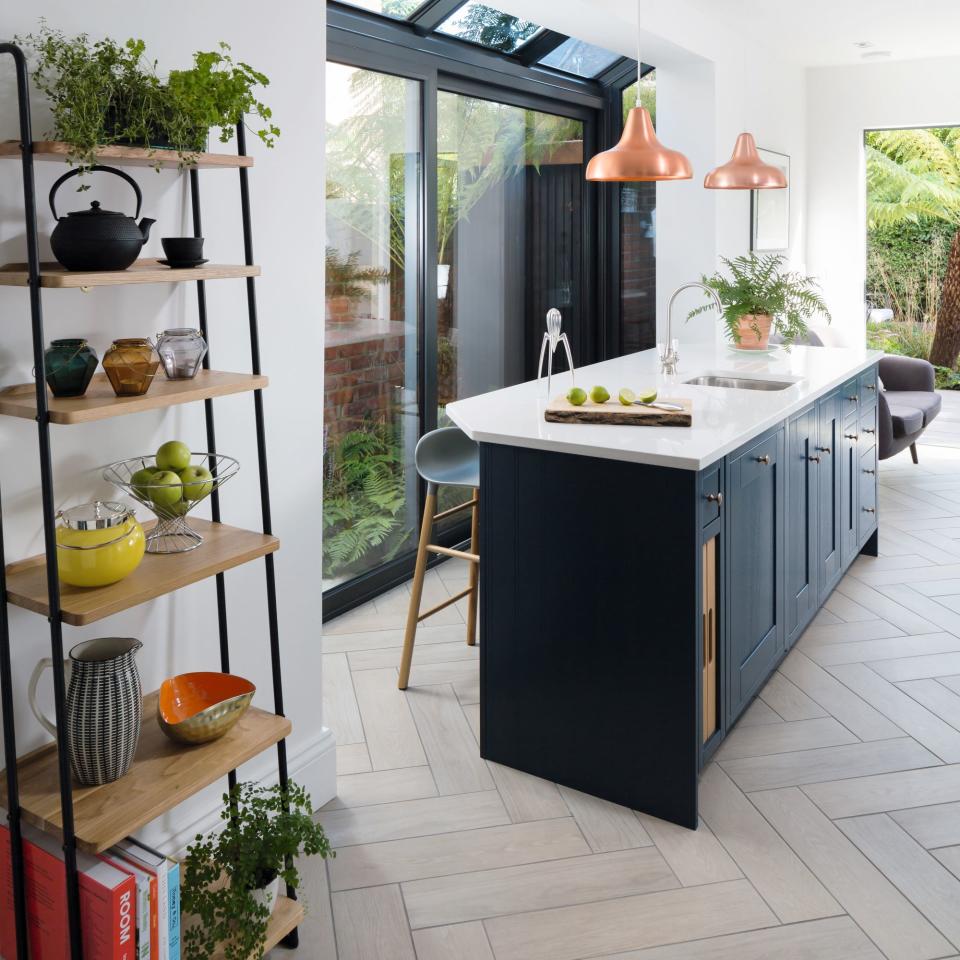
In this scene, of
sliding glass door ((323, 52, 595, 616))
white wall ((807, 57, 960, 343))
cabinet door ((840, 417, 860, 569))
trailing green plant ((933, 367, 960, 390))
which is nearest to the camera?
sliding glass door ((323, 52, 595, 616))

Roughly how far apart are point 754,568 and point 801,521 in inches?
22.5

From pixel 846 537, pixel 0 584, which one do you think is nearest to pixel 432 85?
pixel 846 537

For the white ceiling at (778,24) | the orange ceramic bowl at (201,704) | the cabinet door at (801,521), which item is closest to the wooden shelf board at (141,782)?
the orange ceramic bowl at (201,704)

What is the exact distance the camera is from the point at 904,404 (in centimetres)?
588

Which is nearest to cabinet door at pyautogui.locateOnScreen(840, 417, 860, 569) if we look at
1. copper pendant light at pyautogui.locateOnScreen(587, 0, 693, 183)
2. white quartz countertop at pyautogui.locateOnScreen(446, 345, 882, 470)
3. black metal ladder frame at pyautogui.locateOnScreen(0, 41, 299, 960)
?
white quartz countertop at pyautogui.locateOnScreen(446, 345, 882, 470)

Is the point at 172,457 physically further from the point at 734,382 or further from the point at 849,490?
the point at 849,490

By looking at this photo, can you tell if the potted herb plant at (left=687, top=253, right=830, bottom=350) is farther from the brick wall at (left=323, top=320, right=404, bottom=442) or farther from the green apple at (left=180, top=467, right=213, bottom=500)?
the green apple at (left=180, top=467, right=213, bottom=500)

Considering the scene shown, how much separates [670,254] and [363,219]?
235 centimetres

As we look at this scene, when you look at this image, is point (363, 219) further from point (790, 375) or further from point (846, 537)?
point (846, 537)

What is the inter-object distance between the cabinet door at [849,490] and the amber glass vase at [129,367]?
9.57 feet

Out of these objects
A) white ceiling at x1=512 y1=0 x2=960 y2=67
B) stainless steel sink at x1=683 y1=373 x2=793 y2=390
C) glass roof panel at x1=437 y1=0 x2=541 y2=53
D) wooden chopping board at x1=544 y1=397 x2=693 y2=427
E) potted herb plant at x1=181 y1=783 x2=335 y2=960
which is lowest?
potted herb plant at x1=181 y1=783 x2=335 y2=960

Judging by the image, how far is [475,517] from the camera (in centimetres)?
332

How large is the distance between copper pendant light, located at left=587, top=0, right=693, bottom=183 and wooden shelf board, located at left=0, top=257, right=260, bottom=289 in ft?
5.28

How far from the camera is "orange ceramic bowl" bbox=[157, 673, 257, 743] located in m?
1.88
